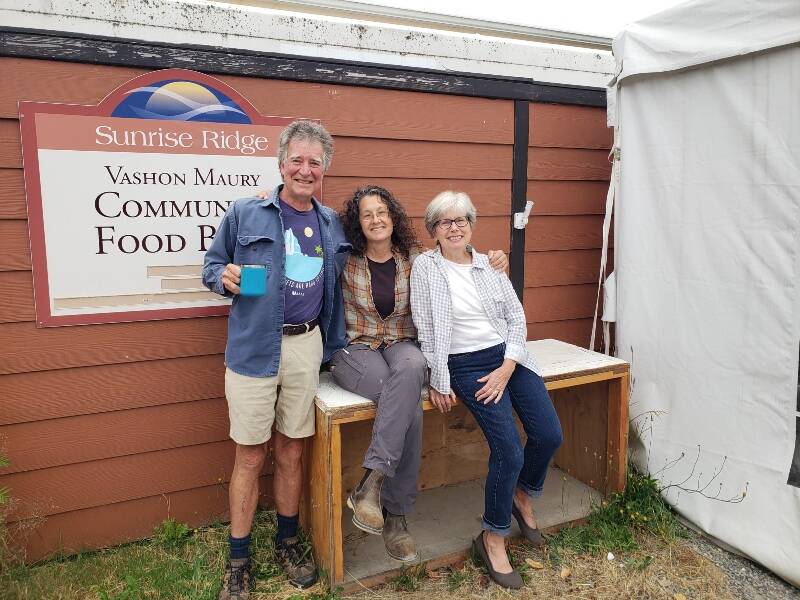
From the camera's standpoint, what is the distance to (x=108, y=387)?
2.68 m

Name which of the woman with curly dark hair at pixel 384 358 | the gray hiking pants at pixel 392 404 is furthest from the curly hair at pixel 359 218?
the gray hiking pants at pixel 392 404

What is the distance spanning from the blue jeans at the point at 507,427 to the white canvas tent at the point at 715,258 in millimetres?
805

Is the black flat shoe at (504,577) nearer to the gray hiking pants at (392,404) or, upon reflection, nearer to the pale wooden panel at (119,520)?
the gray hiking pants at (392,404)

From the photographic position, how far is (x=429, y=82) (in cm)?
310

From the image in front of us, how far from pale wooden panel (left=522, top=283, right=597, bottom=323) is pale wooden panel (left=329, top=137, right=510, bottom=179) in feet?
2.47

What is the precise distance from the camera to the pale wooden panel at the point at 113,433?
2.58 meters

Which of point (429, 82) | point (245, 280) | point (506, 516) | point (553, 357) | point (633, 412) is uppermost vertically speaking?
point (429, 82)

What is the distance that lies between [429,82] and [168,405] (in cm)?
210

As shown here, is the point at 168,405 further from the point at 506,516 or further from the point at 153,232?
the point at 506,516

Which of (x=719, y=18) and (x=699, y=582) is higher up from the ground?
(x=719, y=18)

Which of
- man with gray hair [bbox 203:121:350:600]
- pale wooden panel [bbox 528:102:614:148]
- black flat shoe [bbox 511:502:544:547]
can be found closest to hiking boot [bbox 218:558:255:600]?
man with gray hair [bbox 203:121:350:600]

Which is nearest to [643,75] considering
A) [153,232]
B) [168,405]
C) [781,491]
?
[781,491]

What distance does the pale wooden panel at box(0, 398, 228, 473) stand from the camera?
2.58 meters

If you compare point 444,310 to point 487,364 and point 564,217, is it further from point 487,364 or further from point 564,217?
point 564,217
